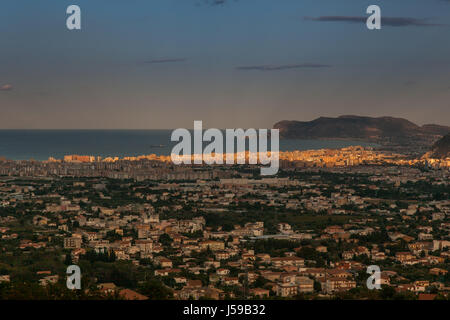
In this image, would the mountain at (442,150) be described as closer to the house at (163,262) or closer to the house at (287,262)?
the house at (287,262)

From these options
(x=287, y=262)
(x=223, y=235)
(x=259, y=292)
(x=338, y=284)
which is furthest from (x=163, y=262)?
(x=338, y=284)

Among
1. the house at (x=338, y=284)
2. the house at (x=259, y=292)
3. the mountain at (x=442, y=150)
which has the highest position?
the mountain at (x=442, y=150)

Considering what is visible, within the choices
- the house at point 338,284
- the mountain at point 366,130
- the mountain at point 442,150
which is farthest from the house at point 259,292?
the mountain at point 366,130

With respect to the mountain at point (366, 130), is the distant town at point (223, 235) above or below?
below

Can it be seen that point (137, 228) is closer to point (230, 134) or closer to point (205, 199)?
point (205, 199)
